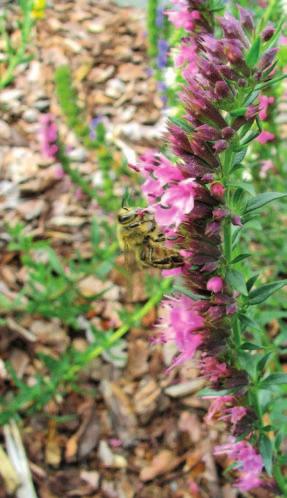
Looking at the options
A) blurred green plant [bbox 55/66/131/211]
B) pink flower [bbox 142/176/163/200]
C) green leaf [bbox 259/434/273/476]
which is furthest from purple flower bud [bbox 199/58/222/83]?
blurred green plant [bbox 55/66/131/211]

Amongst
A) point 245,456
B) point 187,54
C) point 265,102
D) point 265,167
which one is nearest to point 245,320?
point 245,456

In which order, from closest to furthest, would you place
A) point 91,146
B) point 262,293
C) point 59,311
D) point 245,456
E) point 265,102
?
1. point 262,293
2. point 245,456
3. point 265,102
4. point 59,311
5. point 91,146

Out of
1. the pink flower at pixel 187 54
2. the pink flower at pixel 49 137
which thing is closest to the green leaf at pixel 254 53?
the pink flower at pixel 187 54

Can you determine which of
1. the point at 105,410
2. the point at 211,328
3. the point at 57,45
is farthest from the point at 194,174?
the point at 57,45

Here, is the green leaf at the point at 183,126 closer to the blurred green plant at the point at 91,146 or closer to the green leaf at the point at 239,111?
the green leaf at the point at 239,111

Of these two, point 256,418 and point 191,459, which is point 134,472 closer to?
point 191,459

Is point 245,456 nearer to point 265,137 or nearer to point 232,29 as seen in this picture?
point 232,29

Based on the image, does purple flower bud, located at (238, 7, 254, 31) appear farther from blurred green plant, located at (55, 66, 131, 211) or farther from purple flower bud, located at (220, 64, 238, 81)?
blurred green plant, located at (55, 66, 131, 211)
